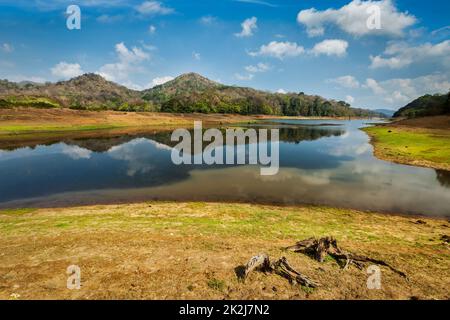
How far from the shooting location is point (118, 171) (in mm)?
29438

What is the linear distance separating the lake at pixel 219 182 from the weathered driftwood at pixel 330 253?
8782 mm

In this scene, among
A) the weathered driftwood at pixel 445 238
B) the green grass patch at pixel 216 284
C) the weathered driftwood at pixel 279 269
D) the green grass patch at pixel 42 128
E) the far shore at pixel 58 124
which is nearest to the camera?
the green grass patch at pixel 216 284

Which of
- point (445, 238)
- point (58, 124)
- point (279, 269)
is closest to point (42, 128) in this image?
point (58, 124)

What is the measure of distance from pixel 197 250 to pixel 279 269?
367 centimetres

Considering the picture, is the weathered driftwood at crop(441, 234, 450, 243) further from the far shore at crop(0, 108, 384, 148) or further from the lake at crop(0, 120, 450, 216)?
the far shore at crop(0, 108, 384, 148)

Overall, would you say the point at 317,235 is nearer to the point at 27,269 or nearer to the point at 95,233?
the point at 95,233

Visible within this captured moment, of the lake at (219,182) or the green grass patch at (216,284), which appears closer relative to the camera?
the green grass patch at (216,284)

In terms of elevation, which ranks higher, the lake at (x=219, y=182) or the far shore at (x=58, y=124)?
the far shore at (x=58, y=124)

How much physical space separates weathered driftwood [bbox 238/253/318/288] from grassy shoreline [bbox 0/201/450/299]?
0.79 ft

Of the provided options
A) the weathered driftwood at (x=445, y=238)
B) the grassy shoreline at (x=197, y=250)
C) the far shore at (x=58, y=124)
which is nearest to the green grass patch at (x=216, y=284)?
the grassy shoreline at (x=197, y=250)

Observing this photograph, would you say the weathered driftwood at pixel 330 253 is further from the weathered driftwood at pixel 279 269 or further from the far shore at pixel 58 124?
the far shore at pixel 58 124

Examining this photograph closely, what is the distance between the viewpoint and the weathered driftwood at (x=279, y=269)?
344 inches

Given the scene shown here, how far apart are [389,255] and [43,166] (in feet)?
118

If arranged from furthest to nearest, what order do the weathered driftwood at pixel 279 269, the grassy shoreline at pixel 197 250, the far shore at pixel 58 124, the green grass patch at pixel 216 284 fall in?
the far shore at pixel 58 124
the weathered driftwood at pixel 279 269
the green grass patch at pixel 216 284
the grassy shoreline at pixel 197 250
